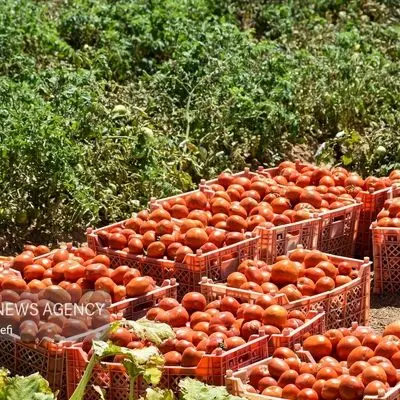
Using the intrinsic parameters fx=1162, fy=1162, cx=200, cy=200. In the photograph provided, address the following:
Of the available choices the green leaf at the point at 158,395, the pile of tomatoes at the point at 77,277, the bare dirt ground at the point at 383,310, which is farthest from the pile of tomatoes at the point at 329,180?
the green leaf at the point at 158,395

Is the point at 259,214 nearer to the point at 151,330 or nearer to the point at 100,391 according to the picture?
the point at 151,330

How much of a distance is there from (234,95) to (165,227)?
273 centimetres

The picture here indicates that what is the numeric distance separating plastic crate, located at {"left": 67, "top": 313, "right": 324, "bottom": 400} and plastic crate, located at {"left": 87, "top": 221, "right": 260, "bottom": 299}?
1092 mm

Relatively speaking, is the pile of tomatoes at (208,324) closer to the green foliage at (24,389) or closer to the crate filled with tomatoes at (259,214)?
the green foliage at (24,389)

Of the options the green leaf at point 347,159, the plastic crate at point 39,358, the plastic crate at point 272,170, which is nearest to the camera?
the plastic crate at point 39,358

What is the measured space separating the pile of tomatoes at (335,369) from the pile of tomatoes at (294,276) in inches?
25.7

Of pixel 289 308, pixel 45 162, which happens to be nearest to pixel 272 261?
pixel 289 308

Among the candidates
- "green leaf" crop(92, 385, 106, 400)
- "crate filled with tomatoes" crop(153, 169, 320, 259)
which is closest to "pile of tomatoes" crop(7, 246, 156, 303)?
"green leaf" crop(92, 385, 106, 400)

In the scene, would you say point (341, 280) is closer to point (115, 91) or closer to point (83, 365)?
point (83, 365)

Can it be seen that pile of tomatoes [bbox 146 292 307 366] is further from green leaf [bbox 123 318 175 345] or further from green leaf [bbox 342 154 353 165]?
green leaf [bbox 342 154 353 165]

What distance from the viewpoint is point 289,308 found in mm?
6379

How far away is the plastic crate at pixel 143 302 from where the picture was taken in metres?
6.40

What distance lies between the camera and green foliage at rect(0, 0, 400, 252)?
8.34 m

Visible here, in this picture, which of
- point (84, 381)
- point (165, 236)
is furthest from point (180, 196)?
point (84, 381)
